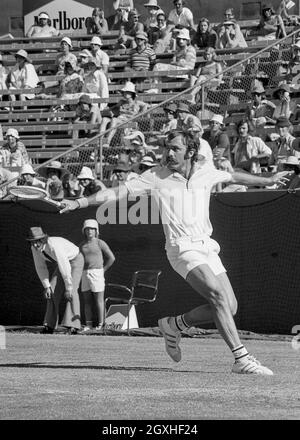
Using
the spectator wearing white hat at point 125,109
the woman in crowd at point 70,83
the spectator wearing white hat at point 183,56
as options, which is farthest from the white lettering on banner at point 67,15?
the spectator wearing white hat at point 125,109

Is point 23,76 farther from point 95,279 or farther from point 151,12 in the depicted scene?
point 95,279

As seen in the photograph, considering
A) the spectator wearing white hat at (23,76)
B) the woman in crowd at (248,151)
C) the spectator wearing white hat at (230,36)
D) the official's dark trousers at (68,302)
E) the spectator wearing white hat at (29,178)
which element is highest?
the spectator wearing white hat at (230,36)

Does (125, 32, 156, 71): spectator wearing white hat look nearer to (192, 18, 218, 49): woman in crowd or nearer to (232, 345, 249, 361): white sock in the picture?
(192, 18, 218, 49): woman in crowd

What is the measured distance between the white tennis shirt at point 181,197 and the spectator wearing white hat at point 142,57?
43.2 feet

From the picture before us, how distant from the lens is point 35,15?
28.8 meters

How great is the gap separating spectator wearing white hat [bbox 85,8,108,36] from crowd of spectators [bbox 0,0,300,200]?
23 mm

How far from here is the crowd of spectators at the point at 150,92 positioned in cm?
1761

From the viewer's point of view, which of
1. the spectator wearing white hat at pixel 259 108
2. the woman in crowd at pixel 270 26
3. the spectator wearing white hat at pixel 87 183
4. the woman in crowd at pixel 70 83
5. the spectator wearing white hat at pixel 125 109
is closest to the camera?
the spectator wearing white hat at pixel 87 183

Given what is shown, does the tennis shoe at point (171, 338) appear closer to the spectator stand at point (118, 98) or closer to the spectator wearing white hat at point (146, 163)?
the spectator wearing white hat at point (146, 163)

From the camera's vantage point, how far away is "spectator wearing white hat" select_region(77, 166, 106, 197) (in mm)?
17828

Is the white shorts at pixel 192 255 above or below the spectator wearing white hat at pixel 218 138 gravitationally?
above

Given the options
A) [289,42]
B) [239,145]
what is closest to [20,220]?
[239,145]
